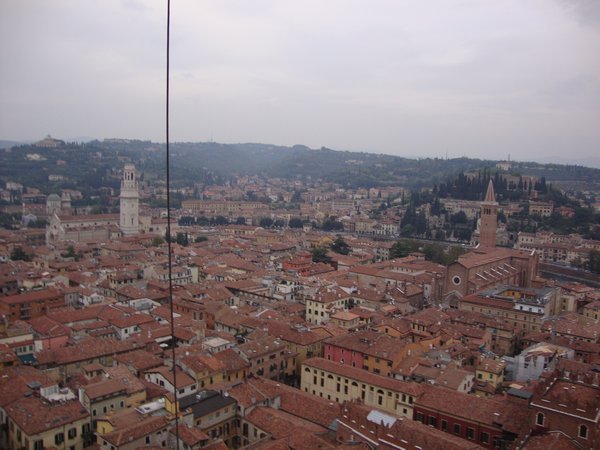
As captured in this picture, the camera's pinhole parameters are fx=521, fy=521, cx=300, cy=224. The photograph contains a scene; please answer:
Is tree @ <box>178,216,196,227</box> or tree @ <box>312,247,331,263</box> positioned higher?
tree @ <box>312,247,331,263</box>

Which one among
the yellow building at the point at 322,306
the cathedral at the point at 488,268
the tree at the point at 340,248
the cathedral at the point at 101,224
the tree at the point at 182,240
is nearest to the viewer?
the yellow building at the point at 322,306

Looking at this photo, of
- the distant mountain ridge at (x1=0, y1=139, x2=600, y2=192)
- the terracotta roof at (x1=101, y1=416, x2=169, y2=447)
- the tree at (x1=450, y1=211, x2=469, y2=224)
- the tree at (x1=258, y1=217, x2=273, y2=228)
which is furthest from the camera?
the distant mountain ridge at (x1=0, y1=139, x2=600, y2=192)

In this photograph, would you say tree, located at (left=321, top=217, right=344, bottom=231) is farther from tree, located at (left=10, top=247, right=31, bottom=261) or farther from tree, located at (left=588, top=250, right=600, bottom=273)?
tree, located at (left=10, top=247, right=31, bottom=261)

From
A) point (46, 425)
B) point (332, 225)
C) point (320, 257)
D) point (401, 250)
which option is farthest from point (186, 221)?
point (46, 425)

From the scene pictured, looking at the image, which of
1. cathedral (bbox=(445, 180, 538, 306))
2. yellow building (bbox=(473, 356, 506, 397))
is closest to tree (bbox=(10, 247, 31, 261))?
cathedral (bbox=(445, 180, 538, 306))

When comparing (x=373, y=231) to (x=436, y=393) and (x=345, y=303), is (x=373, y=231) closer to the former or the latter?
(x=345, y=303)

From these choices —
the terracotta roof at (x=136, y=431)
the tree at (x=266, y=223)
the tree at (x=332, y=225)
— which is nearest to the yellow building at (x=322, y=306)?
the terracotta roof at (x=136, y=431)

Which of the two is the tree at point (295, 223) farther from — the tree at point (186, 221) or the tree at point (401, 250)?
the tree at point (401, 250)
